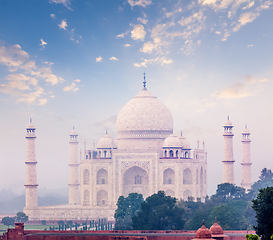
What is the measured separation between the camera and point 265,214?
3247 cm

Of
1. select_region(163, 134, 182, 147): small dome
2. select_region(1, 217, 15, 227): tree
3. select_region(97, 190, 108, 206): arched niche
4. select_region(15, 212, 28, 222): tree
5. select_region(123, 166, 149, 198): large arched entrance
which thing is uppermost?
select_region(163, 134, 182, 147): small dome

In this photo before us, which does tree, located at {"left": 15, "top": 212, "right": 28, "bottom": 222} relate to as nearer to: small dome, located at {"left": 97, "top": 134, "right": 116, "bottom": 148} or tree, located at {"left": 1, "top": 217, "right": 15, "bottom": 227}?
tree, located at {"left": 1, "top": 217, "right": 15, "bottom": 227}

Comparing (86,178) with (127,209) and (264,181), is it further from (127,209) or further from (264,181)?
(264,181)

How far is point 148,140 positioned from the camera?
199 feet

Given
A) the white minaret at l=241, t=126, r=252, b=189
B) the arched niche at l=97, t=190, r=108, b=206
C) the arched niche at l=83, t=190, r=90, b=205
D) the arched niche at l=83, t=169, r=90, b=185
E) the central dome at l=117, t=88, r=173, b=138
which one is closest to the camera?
the arched niche at l=97, t=190, r=108, b=206

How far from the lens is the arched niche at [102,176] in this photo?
5991cm

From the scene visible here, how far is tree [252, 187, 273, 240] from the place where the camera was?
3179 cm

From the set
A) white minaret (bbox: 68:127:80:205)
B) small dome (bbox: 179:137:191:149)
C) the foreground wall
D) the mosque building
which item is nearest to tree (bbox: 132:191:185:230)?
the foreground wall

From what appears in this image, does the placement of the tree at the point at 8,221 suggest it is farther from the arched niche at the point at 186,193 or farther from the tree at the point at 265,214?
the tree at the point at 265,214

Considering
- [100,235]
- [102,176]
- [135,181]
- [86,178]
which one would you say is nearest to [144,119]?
[135,181]

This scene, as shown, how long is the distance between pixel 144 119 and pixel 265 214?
29.0 metres

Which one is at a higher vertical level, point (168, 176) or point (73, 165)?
point (73, 165)

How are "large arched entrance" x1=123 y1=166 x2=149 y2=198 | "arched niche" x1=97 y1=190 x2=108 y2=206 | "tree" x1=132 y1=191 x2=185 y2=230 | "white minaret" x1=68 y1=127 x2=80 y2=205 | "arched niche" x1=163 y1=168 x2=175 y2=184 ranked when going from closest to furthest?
"tree" x1=132 y1=191 x2=185 y2=230, "arched niche" x1=163 y1=168 x2=175 y2=184, "large arched entrance" x1=123 y1=166 x2=149 y2=198, "arched niche" x1=97 y1=190 x2=108 y2=206, "white minaret" x1=68 y1=127 x2=80 y2=205

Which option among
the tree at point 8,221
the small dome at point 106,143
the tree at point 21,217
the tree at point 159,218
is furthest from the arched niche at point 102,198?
the tree at point 159,218
